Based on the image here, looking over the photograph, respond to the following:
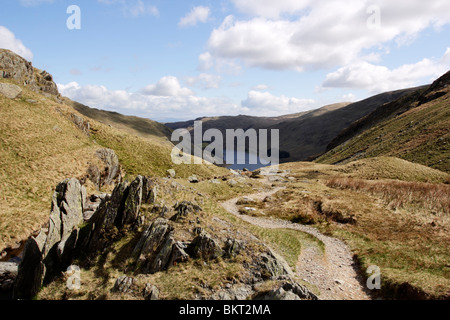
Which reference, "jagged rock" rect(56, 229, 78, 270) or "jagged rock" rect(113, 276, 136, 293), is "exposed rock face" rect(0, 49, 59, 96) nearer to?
"jagged rock" rect(56, 229, 78, 270)

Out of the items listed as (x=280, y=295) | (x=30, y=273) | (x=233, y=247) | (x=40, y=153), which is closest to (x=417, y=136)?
(x=233, y=247)

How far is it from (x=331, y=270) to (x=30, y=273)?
23212 mm

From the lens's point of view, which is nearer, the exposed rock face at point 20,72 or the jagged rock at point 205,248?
the jagged rock at point 205,248

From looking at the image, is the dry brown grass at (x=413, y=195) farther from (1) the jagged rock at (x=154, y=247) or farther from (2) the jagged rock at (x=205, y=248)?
(1) the jagged rock at (x=154, y=247)

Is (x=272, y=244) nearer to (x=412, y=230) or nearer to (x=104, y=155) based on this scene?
(x=412, y=230)

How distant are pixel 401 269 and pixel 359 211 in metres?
15.9

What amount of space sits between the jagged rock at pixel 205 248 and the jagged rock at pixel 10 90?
53.6 meters

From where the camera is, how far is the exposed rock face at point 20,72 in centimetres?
5647

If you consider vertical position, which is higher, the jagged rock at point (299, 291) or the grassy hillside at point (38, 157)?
the grassy hillside at point (38, 157)

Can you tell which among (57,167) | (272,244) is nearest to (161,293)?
(272,244)

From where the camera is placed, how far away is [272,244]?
79.0 feet

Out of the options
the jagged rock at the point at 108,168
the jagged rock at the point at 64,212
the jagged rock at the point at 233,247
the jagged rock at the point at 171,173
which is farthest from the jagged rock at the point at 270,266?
the jagged rock at the point at 171,173

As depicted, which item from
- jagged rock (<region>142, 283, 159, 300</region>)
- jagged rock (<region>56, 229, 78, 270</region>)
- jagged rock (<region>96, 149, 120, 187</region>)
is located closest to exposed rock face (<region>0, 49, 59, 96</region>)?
jagged rock (<region>96, 149, 120, 187</region>)
